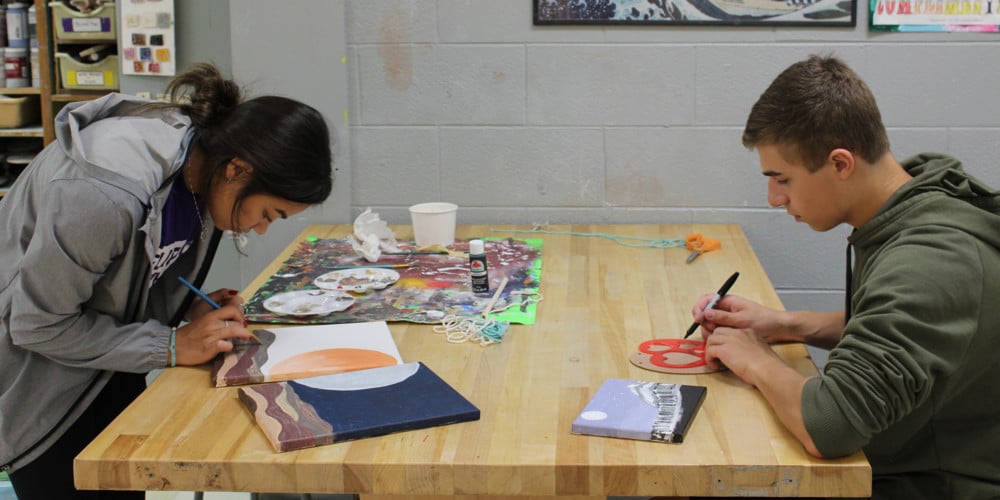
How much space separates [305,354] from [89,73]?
2499mm

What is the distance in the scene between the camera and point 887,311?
1.40 metres

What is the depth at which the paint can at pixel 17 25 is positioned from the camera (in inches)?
161

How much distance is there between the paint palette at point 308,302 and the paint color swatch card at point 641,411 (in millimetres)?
701

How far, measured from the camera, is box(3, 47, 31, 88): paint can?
161 inches

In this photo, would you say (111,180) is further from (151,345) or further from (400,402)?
(400,402)

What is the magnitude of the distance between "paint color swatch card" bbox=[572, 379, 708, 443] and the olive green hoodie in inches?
7.3

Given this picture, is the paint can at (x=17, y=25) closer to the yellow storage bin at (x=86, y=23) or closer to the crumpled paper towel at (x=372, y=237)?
the yellow storage bin at (x=86, y=23)

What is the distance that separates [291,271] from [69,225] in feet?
2.80

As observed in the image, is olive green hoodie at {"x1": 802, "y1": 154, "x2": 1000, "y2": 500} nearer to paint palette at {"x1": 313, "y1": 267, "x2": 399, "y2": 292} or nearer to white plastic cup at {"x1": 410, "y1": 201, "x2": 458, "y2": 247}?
paint palette at {"x1": 313, "y1": 267, "x2": 399, "y2": 292}

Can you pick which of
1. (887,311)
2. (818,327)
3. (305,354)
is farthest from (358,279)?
(887,311)

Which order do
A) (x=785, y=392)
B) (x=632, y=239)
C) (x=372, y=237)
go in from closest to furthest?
(x=785, y=392), (x=372, y=237), (x=632, y=239)

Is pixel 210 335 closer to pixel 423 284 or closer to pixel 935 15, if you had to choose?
pixel 423 284

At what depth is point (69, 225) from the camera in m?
1.57

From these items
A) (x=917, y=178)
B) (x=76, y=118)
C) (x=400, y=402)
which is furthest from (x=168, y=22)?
(x=917, y=178)
